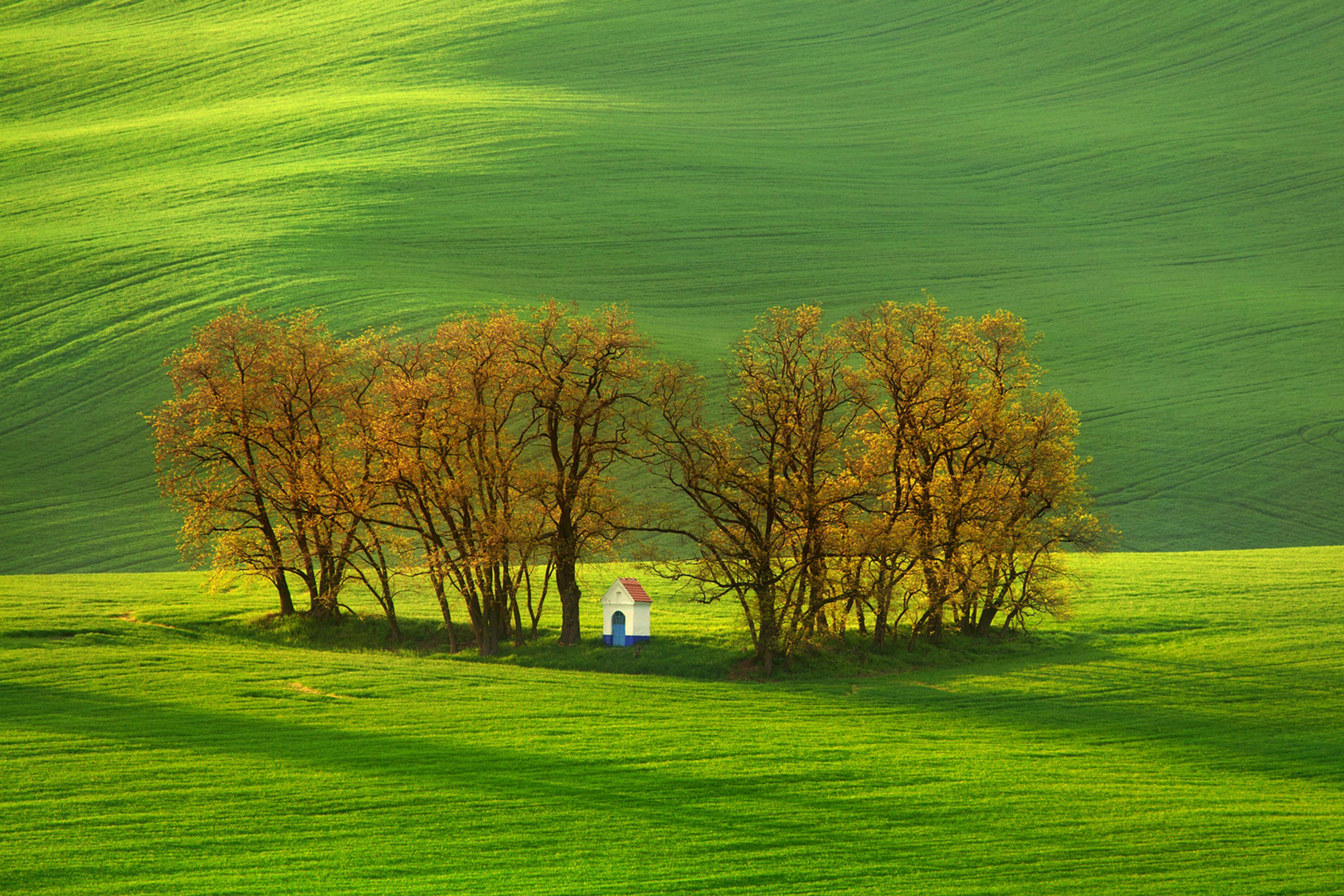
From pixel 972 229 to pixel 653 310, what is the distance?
33125 mm

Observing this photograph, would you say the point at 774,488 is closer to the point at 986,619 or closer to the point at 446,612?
the point at 986,619

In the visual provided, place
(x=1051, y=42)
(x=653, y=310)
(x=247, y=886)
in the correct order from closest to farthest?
(x=247, y=886)
(x=653, y=310)
(x=1051, y=42)

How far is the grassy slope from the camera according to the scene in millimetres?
75062

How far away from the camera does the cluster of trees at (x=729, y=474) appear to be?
121 feet

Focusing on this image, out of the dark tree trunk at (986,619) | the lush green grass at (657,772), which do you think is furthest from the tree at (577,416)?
A: the dark tree trunk at (986,619)

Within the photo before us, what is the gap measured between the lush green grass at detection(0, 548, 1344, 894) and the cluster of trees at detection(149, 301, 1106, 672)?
2849 millimetres

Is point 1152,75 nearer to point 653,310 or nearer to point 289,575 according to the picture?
point 653,310

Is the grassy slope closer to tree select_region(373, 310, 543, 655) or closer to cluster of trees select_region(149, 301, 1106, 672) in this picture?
cluster of trees select_region(149, 301, 1106, 672)

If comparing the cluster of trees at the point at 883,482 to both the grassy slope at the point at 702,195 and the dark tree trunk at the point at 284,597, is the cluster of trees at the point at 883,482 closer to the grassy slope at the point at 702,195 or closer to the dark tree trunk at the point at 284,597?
the dark tree trunk at the point at 284,597

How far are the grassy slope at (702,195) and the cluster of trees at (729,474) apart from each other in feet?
78.7

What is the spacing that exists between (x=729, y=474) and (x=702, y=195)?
73.7 metres

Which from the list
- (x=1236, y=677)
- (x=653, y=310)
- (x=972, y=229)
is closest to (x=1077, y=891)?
(x=1236, y=677)

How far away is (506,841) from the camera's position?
64.3 feet

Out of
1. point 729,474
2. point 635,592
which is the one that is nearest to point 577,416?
point 729,474
